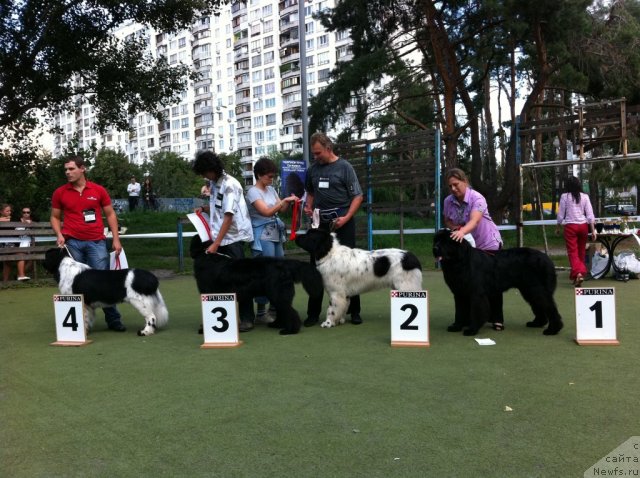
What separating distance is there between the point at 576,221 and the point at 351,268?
14.2 ft

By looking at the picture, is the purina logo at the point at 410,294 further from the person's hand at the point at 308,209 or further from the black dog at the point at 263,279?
the person's hand at the point at 308,209

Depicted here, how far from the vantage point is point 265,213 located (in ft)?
18.7

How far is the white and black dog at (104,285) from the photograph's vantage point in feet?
18.1

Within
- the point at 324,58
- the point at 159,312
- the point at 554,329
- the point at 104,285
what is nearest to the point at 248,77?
the point at 324,58

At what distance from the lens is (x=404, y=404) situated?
3.28m

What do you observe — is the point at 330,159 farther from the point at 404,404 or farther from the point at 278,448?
the point at 278,448

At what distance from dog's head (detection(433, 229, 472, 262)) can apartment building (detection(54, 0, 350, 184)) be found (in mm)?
61495

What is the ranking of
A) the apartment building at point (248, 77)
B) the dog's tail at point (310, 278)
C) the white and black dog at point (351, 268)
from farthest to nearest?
the apartment building at point (248, 77), the white and black dog at point (351, 268), the dog's tail at point (310, 278)

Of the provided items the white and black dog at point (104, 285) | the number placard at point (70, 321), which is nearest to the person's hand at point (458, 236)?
the white and black dog at point (104, 285)

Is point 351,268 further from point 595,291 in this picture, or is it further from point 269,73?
point 269,73

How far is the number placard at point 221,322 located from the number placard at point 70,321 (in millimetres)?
1290

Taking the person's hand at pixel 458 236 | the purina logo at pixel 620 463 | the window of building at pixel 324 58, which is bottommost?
the purina logo at pixel 620 463

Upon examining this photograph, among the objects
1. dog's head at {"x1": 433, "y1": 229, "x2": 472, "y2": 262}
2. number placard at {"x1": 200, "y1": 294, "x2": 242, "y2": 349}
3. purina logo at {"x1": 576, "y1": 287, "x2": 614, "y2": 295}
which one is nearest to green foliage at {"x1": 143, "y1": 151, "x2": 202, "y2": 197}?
number placard at {"x1": 200, "y1": 294, "x2": 242, "y2": 349}

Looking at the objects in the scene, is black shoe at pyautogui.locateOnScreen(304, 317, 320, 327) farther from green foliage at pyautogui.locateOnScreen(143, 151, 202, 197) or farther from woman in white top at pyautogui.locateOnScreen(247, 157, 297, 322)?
green foliage at pyautogui.locateOnScreen(143, 151, 202, 197)
